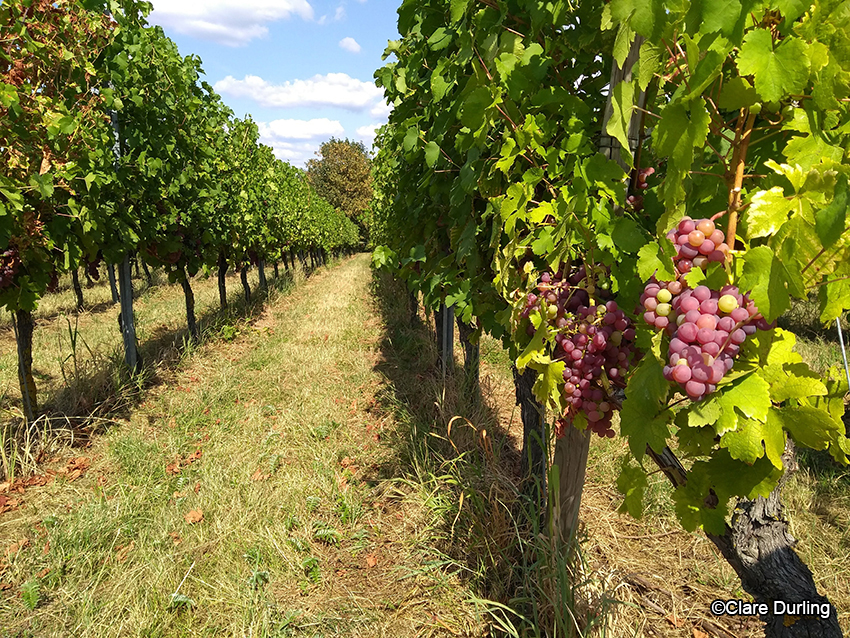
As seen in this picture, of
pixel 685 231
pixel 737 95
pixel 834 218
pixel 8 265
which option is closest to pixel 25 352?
pixel 8 265

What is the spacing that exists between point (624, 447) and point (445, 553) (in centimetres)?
228

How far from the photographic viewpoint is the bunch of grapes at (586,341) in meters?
1.35

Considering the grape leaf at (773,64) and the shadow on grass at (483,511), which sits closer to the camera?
the grape leaf at (773,64)

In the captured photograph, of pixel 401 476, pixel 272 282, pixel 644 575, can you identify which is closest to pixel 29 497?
pixel 401 476

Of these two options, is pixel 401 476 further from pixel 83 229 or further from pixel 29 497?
pixel 83 229

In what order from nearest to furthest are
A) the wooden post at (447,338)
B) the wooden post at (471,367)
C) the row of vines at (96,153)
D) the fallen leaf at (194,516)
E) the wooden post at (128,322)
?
→ the fallen leaf at (194,516)
the row of vines at (96,153)
the wooden post at (471,367)
the wooden post at (447,338)
the wooden post at (128,322)

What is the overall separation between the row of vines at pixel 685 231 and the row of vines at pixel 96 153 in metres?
3.57

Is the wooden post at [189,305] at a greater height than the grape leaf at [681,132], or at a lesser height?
lesser

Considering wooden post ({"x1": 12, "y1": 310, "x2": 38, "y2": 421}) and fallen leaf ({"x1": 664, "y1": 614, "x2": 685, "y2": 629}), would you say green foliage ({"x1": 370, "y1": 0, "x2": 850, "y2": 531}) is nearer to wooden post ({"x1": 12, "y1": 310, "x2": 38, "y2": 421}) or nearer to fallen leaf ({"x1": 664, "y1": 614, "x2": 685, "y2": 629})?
fallen leaf ({"x1": 664, "y1": 614, "x2": 685, "y2": 629})

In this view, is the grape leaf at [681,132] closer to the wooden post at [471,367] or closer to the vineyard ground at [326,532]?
the vineyard ground at [326,532]

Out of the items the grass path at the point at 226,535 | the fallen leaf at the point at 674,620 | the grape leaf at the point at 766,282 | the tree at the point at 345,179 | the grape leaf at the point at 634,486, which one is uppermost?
the tree at the point at 345,179

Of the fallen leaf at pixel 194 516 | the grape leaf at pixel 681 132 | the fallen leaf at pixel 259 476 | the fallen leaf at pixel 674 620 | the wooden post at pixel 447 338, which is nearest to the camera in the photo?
the grape leaf at pixel 681 132

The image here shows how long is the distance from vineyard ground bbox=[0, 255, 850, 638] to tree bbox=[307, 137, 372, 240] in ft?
152

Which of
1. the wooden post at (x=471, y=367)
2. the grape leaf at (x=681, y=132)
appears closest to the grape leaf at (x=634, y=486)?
the grape leaf at (x=681, y=132)
